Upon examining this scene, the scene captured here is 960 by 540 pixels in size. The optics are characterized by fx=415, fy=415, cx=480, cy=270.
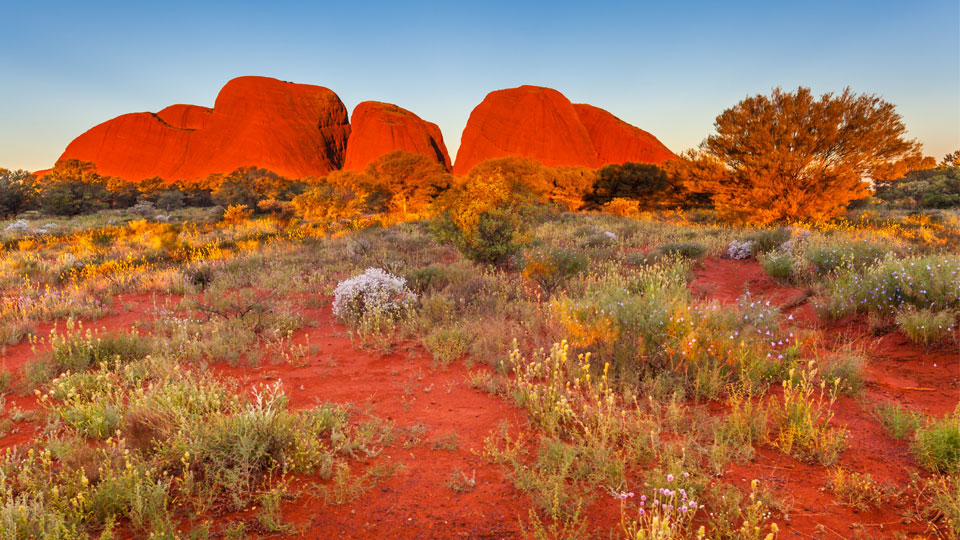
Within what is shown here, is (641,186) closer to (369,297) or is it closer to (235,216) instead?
(235,216)

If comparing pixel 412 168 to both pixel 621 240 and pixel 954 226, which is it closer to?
pixel 621 240

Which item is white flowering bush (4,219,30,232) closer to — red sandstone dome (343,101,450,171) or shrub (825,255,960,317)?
shrub (825,255,960,317)

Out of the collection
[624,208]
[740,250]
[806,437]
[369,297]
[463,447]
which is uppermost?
[624,208]

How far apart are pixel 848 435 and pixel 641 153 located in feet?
272

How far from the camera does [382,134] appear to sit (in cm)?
7375

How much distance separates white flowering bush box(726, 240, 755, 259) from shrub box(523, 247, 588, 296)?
15.7 feet

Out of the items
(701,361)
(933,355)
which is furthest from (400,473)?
(933,355)

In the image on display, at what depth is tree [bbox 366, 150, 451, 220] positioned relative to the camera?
87.8 ft

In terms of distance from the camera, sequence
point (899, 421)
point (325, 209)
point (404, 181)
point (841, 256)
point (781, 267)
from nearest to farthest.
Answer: point (899, 421), point (841, 256), point (781, 267), point (325, 209), point (404, 181)

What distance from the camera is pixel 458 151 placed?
241ft

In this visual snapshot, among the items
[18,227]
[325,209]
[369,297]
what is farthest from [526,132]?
[369,297]

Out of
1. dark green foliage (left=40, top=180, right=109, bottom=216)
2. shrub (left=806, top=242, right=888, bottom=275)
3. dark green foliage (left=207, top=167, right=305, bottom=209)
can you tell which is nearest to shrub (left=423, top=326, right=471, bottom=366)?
shrub (left=806, top=242, right=888, bottom=275)

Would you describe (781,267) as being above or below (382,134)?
below

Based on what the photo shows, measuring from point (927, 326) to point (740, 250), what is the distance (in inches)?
253
